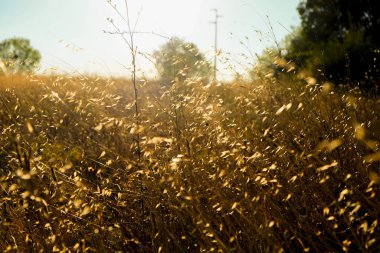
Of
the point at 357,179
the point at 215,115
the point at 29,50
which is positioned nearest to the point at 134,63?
the point at 215,115

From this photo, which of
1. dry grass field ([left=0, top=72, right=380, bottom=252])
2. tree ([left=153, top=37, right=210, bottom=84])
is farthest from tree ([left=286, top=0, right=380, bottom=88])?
dry grass field ([left=0, top=72, right=380, bottom=252])

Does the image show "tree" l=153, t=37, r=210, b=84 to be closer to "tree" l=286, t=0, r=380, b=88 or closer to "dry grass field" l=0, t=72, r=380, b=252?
"dry grass field" l=0, t=72, r=380, b=252

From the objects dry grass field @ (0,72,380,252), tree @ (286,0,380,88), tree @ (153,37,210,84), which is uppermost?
tree @ (286,0,380,88)

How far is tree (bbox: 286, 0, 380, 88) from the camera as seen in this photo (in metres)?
6.46

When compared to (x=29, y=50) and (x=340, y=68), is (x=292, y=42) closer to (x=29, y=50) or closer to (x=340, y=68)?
(x=340, y=68)

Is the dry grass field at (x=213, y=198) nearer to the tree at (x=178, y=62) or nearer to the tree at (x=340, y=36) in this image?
the tree at (x=178, y=62)

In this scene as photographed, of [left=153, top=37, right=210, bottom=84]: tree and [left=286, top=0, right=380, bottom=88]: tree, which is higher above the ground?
[left=286, top=0, right=380, bottom=88]: tree

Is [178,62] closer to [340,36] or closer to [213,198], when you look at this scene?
[213,198]

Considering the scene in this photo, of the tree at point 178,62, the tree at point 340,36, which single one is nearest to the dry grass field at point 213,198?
the tree at point 178,62

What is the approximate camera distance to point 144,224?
208 centimetres

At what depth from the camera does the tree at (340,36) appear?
255 inches

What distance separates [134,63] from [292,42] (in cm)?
743

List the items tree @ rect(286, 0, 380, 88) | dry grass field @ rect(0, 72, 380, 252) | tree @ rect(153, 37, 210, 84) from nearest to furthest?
dry grass field @ rect(0, 72, 380, 252), tree @ rect(153, 37, 210, 84), tree @ rect(286, 0, 380, 88)

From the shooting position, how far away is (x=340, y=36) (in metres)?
8.50
